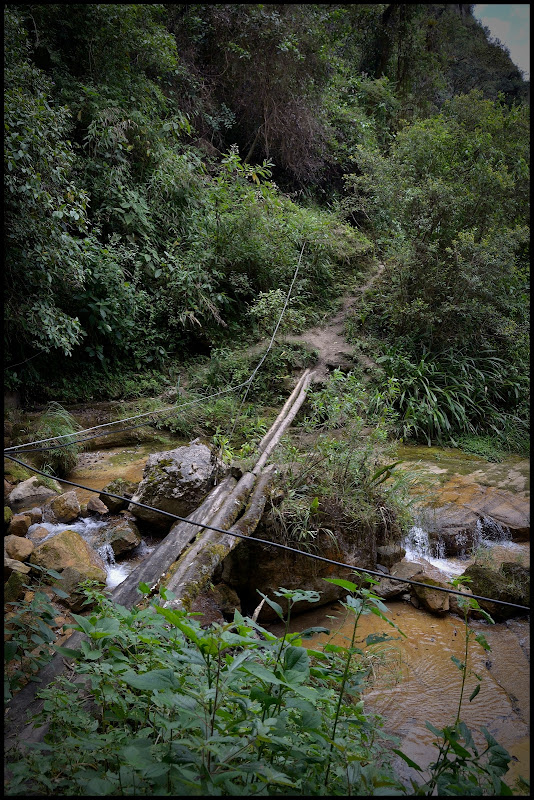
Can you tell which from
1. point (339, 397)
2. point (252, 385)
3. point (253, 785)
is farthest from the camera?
point (252, 385)

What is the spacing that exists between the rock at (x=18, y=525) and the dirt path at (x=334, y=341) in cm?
407

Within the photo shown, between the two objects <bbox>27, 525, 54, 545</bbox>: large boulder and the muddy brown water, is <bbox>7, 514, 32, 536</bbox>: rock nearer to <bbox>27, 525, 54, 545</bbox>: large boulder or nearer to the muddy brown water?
<bbox>27, 525, 54, 545</bbox>: large boulder

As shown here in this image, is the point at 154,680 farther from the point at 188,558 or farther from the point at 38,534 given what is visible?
the point at 38,534

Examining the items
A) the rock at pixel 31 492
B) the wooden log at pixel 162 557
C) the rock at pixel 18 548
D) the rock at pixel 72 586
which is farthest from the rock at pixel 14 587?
the rock at pixel 31 492

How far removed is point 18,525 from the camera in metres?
3.41

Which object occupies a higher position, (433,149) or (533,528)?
(433,149)

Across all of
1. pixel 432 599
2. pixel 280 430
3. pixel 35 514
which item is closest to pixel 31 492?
pixel 35 514

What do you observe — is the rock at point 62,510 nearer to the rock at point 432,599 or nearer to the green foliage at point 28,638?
the green foliage at point 28,638

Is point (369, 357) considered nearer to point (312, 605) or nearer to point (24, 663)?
point (312, 605)

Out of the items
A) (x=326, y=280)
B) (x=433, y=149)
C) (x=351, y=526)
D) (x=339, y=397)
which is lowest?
(x=351, y=526)

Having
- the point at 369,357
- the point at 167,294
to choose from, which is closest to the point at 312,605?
the point at 369,357

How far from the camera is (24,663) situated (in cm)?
194

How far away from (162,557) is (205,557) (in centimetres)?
29

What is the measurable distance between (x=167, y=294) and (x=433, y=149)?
4.06m
